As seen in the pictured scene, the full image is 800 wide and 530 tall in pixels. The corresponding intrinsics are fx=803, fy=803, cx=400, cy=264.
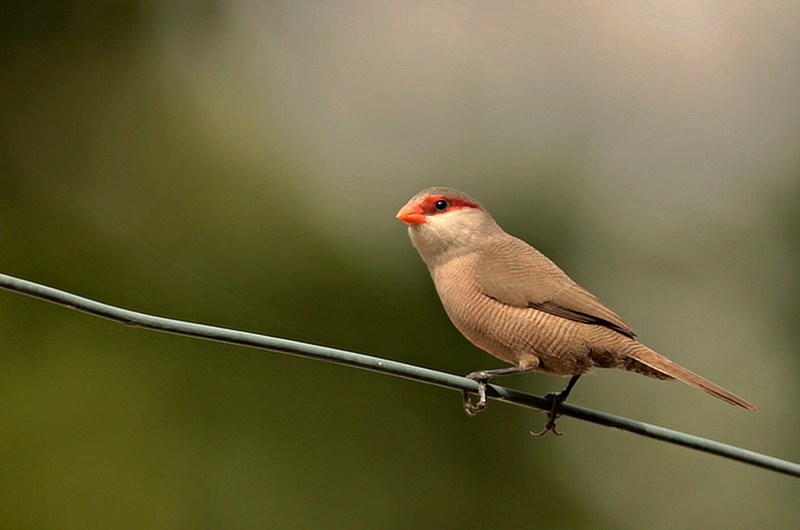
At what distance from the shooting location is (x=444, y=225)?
108 inches

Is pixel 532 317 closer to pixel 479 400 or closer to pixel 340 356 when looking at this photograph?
pixel 479 400

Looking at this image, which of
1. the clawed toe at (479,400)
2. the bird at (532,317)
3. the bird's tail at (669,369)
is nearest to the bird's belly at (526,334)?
the bird at (532,317)

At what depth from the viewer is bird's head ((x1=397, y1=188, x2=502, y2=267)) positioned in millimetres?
2732

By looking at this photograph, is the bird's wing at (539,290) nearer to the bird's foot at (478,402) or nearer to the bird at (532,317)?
the bird at (532,317)

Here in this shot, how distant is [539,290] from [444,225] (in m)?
0.42

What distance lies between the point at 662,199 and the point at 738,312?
1.35 m

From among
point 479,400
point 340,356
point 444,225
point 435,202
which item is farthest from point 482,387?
point 435,202

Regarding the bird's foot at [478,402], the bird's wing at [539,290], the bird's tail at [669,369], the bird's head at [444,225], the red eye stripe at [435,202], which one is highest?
the red eye stripe at [435,202]

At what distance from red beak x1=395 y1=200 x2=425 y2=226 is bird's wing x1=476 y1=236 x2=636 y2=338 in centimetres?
26

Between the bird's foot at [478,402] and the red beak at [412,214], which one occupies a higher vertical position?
the red beak at [412,214]

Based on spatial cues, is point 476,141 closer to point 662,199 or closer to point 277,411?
point 662,199

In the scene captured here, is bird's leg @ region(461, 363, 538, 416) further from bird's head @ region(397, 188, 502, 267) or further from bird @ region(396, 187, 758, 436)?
bird's head @ region(397, 188, 502, 267)

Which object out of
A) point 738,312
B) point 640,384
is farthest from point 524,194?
point 738,312

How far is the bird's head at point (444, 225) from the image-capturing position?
273 centimetres
